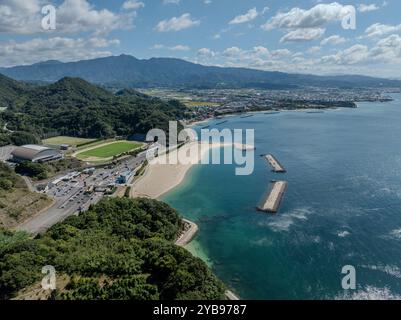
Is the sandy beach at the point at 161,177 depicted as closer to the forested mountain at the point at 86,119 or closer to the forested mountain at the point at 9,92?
the forested mountain at the point at 86,119

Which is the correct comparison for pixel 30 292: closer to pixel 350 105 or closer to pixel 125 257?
pixel 125 257

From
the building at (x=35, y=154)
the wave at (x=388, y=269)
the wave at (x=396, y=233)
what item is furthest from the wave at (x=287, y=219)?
the building at (x=35, y=154)

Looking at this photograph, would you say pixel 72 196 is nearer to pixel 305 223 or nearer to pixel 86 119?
pixel 305 223

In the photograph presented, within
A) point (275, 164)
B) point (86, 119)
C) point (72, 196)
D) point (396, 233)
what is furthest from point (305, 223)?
point (86, 119)

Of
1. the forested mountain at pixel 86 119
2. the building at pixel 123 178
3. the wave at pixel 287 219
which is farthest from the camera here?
the forested mountain at pixel 86 119

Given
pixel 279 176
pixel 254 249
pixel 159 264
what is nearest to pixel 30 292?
pixel 159 264
